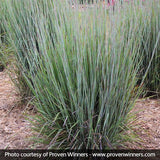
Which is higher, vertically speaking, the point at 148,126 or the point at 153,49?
the point at 153,49

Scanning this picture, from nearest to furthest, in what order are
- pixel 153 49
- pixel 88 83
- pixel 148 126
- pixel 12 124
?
pixel 88 83 < pixel 148 126 < pixel 12 124 < pixel 153 49

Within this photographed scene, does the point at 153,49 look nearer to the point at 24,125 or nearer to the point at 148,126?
the point at 148,126

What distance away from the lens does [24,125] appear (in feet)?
7.31

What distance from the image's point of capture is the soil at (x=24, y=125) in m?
1.93

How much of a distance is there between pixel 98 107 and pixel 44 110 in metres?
0.40

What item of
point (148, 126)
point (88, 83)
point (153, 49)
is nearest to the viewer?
point (88, 83)

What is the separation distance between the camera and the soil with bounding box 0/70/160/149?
193 centimetres

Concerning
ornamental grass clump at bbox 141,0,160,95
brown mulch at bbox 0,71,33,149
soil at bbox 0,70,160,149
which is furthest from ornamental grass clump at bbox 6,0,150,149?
ornamental grass clump at bbox 141,0,160,95

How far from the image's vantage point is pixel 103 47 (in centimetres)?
163

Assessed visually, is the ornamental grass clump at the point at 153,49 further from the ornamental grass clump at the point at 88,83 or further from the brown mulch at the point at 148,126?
the ornamental grass clump at the point at 88,83

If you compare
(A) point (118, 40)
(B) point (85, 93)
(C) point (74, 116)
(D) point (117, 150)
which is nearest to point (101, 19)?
(A) point (118, 40)

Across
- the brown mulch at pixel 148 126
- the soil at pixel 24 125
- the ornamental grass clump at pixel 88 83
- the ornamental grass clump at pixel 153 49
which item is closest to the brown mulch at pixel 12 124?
the soil at pixel 24 125

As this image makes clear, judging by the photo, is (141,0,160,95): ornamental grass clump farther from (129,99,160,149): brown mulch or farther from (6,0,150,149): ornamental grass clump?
(6,0,150,149): ornamental grass clump

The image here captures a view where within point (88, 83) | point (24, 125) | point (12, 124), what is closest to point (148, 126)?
point (88, 83)
